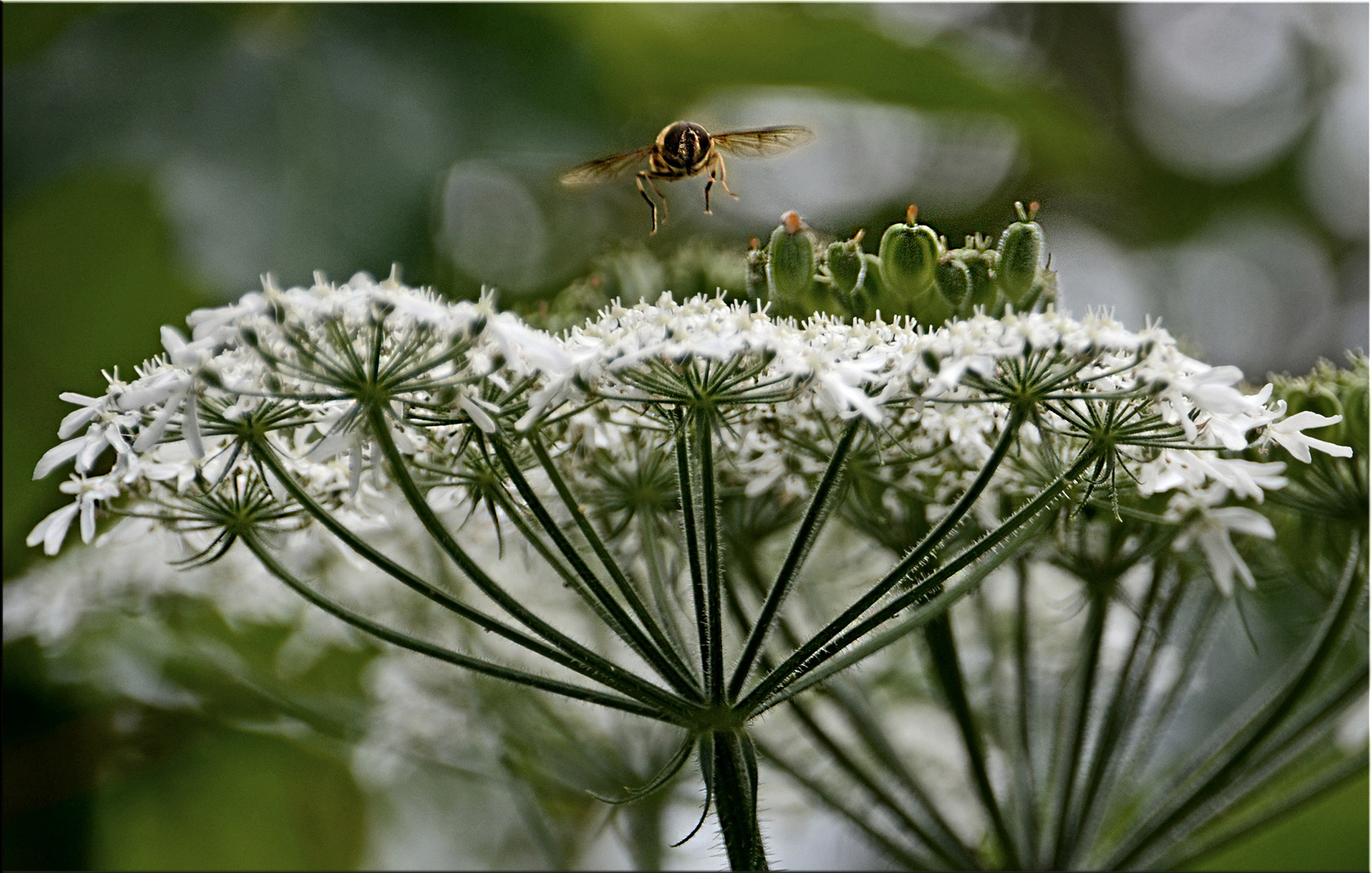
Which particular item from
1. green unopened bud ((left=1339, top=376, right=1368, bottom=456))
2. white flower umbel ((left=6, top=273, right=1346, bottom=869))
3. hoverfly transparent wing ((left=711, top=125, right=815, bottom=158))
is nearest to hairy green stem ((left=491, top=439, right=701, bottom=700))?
white flower umbel ((left=6, top=273, right=1346, bottom=869))

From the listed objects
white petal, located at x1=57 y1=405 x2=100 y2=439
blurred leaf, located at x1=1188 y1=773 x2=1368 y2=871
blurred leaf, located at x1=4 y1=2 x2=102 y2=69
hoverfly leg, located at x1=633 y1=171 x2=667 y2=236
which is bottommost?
blurred leaf, located at x1=1188 y1=773 x2=1368 y2=871

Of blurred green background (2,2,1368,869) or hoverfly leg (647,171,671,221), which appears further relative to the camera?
blurred green background (2,2,1368,869)

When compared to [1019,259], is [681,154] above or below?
above

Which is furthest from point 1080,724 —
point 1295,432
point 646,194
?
point 646,194

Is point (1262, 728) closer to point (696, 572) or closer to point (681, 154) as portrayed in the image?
point (696, 572)

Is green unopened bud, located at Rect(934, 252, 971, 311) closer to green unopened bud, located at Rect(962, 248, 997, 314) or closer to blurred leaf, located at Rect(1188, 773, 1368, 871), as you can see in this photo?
green unopened bud, located at Rect(962, 248, 997, 314)

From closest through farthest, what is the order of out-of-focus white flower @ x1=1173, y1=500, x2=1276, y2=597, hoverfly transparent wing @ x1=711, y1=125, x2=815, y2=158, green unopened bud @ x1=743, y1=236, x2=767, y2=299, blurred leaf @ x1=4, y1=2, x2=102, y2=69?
1. green unopened bud @ x1=743, y1=236, x2=767, y2=299
2. out-of-focus white flower @ x1=1173, y1=500, x2=1276, y2=597
3. hoverfly transparent wing @ x1=711, y1=125, x2=815, y2=158
4. blurred leaf @ x1=4, y1=2, x2=102, y2=69

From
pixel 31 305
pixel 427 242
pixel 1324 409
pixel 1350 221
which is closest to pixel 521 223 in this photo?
pixel 427 242
